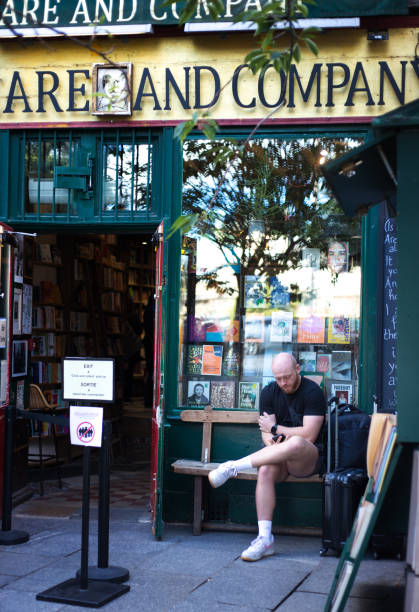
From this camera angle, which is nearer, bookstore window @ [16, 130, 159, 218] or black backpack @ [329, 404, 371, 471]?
black backpack @ [329, 404, 371, 471]

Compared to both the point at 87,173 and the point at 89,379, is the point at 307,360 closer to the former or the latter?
the point at 89,379

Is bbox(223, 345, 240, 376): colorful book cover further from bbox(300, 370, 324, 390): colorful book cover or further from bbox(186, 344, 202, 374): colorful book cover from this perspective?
bbox(300, 370, 324, 390): colorful book cover

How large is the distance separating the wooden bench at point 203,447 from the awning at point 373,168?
2550 millimetres

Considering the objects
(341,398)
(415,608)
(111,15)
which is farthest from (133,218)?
(415,608)

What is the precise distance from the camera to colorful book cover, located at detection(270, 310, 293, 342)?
6.93 metres

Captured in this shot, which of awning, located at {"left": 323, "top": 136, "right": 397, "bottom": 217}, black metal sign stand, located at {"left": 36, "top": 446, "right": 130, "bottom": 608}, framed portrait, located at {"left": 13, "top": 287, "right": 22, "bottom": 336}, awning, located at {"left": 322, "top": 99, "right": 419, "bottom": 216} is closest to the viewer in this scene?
awning, located at {"left": 322, "top": 99, "right": 419, "bottom": 216}

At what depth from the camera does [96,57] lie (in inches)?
278

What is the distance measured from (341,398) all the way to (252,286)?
1275 millimetres

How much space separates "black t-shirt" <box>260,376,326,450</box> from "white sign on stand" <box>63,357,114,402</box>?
166 cm

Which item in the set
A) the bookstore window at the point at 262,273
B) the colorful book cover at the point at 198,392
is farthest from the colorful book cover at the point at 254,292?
the colorful book cover at the point at 198,392

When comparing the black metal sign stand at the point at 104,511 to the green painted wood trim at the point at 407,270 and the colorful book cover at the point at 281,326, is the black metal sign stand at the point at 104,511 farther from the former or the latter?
the colorful book cover at the point at 281,326

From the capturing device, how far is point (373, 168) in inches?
171

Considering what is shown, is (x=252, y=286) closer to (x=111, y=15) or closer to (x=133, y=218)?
(x=133, y=218)

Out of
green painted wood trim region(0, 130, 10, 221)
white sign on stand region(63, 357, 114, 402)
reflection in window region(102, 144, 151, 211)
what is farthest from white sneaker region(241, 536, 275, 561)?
green painted wood trim region(0, 130, 10, 221)
